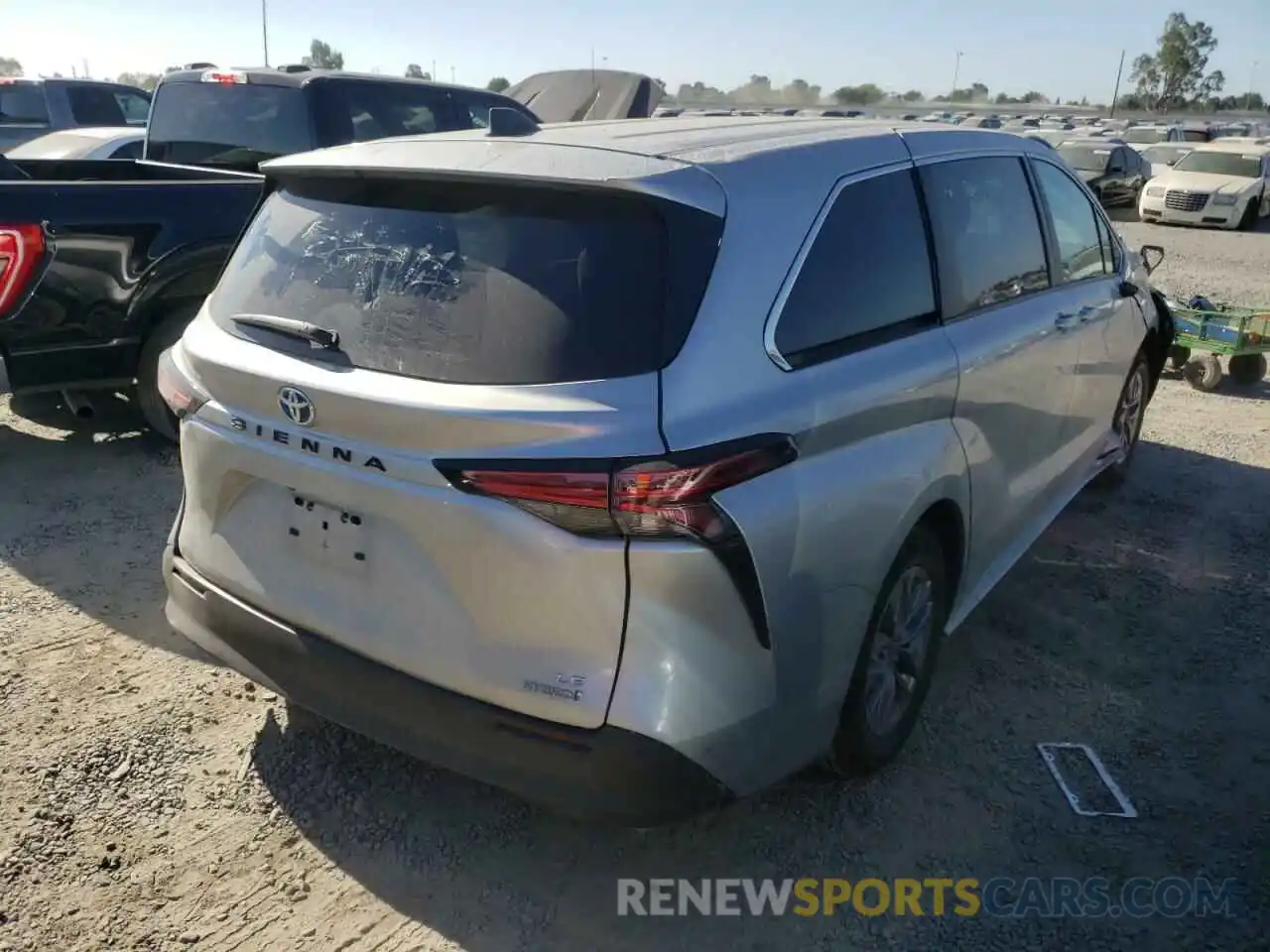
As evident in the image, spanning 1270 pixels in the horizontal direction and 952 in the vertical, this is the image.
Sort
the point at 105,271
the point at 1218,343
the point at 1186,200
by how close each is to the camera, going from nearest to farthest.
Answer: the point at 105,271 → the point at 1218,343 → the point at 1186,200

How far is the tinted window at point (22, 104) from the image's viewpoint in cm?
1512

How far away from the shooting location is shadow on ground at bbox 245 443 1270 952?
2.63 metres

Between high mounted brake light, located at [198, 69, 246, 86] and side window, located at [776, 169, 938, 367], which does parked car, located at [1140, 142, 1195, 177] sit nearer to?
high mounted brake light, located at [198, 69, 246, 86]

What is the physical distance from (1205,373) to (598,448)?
24.0 ft

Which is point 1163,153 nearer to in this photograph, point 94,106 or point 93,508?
point 94,106

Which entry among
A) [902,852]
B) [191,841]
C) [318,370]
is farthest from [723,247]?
[191,841]

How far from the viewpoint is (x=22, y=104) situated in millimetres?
15219

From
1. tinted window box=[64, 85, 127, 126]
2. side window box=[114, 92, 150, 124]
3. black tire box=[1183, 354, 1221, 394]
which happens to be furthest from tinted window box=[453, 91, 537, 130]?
tinted window box=[64, 85, 127, 126]

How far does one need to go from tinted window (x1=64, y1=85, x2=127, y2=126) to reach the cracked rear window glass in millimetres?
15482

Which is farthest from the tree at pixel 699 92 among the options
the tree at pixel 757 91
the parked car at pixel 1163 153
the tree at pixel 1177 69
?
the parked car at pixel 1163 153

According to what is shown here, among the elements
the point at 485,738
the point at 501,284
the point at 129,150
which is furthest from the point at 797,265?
the point at 129,150

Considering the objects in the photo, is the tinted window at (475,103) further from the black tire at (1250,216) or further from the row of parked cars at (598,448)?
the black tire at (1250,216)

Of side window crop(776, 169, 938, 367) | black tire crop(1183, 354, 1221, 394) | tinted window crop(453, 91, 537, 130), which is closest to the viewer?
side window crop(776, 169, 938, 367)

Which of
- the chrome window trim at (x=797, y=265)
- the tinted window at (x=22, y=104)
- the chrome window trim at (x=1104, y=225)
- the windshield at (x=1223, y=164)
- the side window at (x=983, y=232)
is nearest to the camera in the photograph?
the chrome window trim at (x=797, y=265)
